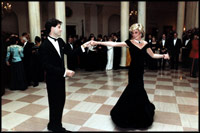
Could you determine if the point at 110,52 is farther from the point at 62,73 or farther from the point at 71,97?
the point at 62,73

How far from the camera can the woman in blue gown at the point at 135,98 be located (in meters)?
2.94

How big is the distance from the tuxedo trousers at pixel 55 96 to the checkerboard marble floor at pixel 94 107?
0.42 m

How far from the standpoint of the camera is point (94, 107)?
3.98 m

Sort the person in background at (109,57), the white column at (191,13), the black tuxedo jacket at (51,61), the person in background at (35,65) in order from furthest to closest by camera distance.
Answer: the white column at (191,13) < the person in background at (109,57) < the person in background at (35,65) < the black tuxedo jacket at (51,61)

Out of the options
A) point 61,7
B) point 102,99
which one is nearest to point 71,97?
point 102,99

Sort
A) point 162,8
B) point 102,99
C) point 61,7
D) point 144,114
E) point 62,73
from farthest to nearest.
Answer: point 162,8 → point 61,7 → point 102,99 → point 144,114 → point 62,73

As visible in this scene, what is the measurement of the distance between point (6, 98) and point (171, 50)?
747cm

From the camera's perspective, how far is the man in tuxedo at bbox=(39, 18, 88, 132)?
2498 mm

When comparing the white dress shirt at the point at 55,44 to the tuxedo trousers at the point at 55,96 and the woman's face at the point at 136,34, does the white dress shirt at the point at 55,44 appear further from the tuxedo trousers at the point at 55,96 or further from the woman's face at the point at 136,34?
the woman's face at the point at 136,34

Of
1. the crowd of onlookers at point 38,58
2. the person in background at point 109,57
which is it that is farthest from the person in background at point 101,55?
the person in background at point 109,57

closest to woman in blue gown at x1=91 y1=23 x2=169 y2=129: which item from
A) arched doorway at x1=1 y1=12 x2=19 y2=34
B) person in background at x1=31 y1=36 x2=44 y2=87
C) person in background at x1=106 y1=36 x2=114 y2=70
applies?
person in background at x1=31 y1=36 x2=44 y2=87

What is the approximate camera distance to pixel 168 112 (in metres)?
3.67

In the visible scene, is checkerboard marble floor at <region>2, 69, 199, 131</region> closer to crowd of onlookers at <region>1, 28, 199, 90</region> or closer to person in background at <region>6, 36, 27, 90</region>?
A: person in background at <region>6, 36, 27, 90</region>

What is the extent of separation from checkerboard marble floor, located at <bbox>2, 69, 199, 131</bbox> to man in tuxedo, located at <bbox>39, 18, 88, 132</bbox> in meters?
0.57
